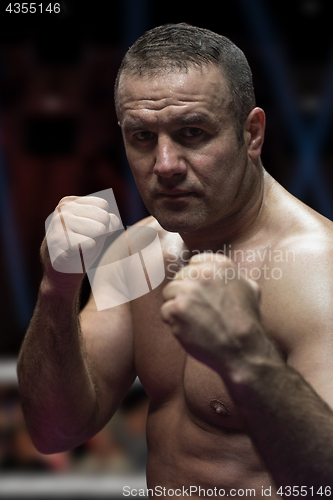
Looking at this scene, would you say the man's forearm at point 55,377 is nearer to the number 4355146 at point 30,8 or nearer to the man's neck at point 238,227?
the man's neck at point 238,227

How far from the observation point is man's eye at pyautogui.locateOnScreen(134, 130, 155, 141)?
113 centimetres

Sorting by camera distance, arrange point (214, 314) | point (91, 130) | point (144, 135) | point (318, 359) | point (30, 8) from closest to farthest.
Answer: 1. point (214, 314)
2. point (318, 359)
3. point (144, 135)
4. point (30, 8)
5. point (91, 130)

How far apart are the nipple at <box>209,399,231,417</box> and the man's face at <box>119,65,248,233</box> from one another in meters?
0.34

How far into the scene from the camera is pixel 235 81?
1152 mm

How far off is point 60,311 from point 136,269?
0.85ft

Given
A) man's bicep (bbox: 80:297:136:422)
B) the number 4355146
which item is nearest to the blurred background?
the number 4355146

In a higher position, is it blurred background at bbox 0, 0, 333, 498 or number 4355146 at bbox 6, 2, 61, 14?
number 4355146 at bbox 6, 2, 61, 14

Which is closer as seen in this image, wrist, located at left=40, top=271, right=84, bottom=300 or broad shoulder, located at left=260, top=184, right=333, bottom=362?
broad shoulder, located at left=260, top=184, right=333, bottom=362

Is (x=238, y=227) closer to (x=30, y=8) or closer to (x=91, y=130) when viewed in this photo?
(x=30, y=8)

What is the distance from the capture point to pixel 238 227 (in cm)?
122

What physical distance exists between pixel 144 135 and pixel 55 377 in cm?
52

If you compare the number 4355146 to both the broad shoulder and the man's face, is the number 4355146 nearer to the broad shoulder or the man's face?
the man's face

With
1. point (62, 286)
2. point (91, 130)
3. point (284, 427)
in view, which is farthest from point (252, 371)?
point (91, 130)

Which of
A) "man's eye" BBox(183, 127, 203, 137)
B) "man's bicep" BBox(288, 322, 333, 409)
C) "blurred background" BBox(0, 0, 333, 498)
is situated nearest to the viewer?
"man's bicep" BBox(288, 322, 333, 409)
